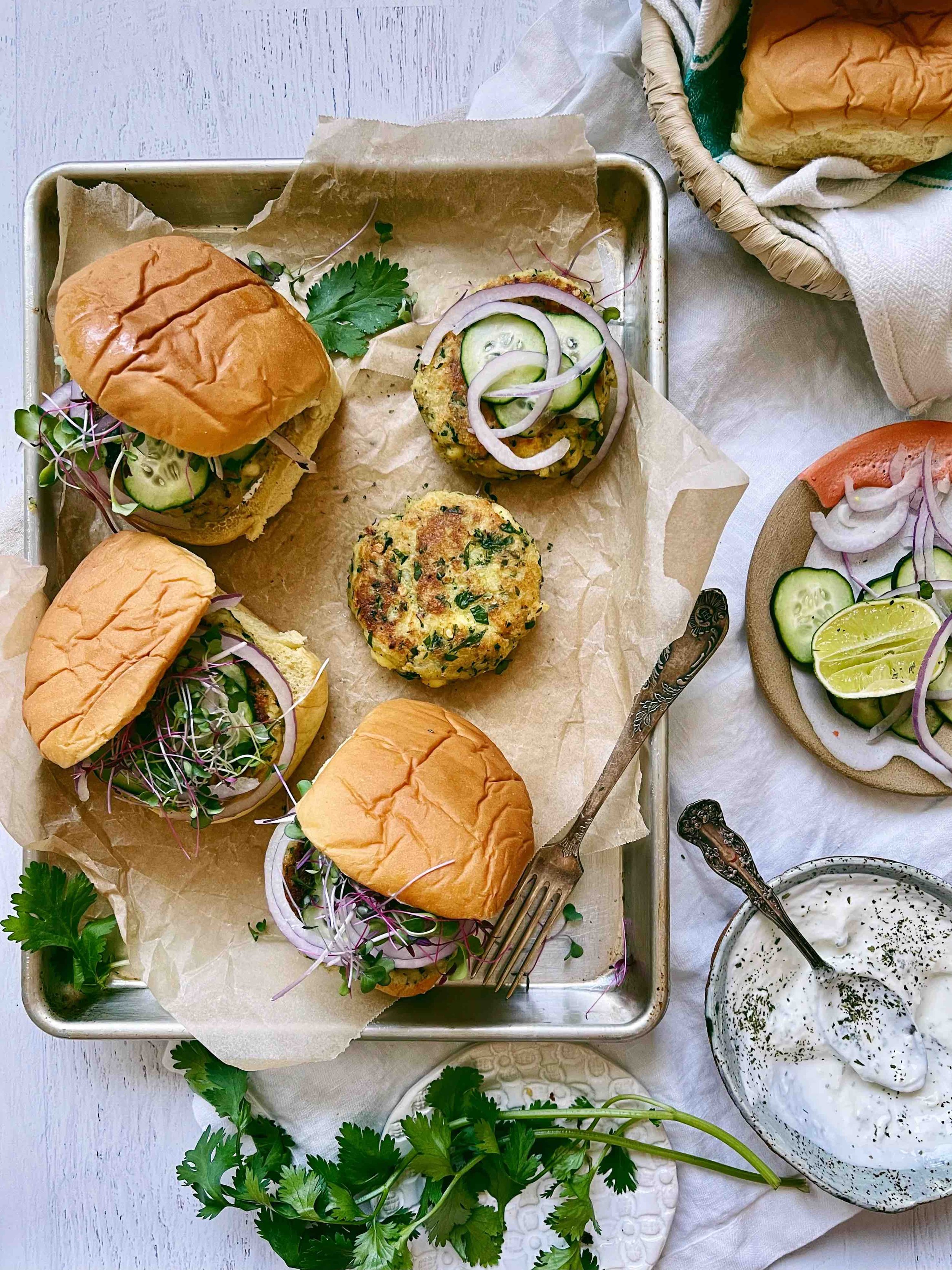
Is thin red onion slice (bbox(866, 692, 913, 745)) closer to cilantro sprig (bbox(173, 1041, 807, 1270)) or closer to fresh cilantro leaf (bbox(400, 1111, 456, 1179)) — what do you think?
cilantro sprig (bbox(173, 1041, 807, 1270))

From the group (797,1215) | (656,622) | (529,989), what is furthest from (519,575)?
(797,1215)

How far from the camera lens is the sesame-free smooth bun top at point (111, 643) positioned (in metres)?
3.07

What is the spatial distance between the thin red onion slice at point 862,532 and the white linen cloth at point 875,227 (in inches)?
18.7

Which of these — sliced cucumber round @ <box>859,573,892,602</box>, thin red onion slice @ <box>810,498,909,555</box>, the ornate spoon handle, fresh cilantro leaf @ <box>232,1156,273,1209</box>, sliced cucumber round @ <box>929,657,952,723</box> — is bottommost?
fresh cilantro leaf @ <box>232,1156,273,1209</box>

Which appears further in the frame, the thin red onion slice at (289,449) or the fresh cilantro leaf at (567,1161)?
the fresh cilantro leaf at (567,1161)

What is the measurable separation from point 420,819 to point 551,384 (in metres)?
1.46

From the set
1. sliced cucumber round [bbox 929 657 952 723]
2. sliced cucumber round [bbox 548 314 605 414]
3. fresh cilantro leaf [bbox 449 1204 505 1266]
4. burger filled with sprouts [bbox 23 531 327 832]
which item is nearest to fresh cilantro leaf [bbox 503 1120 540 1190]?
fresh cilantro leaf [bbox 449 1204 505 1266]

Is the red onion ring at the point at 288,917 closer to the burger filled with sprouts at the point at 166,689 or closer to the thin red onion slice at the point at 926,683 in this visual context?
the burger filled with sprouts at the point at 166,689

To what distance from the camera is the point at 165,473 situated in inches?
129

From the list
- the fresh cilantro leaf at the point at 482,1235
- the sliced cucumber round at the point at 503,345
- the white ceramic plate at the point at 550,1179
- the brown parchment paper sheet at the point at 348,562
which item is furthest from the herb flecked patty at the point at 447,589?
the fresh cilantro leaf at the point at 482,1235

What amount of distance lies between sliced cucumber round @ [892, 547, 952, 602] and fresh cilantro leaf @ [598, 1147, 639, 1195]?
223cm

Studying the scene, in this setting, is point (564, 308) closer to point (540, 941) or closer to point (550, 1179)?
point (540, 941)

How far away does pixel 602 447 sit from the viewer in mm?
3572

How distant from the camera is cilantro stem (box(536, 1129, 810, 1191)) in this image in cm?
356
